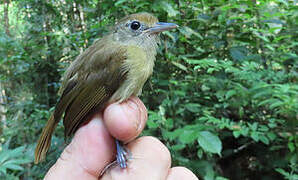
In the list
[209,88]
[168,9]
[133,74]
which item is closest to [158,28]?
[168,9]

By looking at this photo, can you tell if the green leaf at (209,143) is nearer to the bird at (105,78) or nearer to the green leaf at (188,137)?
the green leaf at (188,137)

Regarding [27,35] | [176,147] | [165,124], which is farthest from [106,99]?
[27,35]

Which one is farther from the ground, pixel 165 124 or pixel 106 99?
pixel 106 99

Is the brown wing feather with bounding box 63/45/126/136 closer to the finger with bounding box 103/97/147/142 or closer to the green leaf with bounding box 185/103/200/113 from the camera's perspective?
the finger with bounding box 103/97/147/142

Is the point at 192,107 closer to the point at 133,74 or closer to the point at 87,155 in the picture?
the point at 133,74

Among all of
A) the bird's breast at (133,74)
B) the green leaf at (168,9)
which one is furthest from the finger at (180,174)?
the green leaf at (168,9)

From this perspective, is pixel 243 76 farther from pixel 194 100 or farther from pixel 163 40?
pixel 163 40
